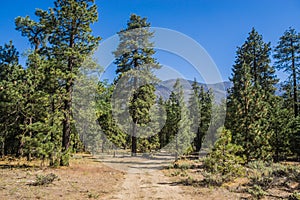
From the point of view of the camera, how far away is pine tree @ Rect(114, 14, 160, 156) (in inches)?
1190

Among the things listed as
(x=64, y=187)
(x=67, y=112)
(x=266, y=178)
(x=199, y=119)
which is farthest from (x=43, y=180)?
(x=199, y=119)

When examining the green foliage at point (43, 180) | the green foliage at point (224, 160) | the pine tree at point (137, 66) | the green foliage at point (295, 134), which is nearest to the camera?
the green foliage at point (43, 180)

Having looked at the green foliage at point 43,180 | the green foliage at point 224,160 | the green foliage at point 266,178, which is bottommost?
the green foliage at point 266,178

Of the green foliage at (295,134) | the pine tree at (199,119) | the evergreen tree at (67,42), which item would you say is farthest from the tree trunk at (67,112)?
the pine tree at (199,119)

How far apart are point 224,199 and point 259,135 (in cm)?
1117

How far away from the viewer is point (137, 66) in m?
31.1

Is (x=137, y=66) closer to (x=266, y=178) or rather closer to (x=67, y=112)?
(x=67, y=112)

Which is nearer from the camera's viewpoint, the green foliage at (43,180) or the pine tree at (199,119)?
the green foliage at (43,180)

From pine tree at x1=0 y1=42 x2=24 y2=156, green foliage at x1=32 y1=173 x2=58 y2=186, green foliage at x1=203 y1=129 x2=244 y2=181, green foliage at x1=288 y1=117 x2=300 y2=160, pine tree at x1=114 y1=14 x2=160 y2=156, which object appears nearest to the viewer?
green foliage at x1=32 y1=173 x2=58 y2=186

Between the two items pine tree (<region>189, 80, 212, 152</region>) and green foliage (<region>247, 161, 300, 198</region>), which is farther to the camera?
pine tree (<region>189, 80, 212, 152</region>)

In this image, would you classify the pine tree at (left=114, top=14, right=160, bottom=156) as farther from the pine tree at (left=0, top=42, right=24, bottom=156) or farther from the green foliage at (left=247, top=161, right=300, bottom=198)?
the green foliage at (left=247, top=161, right=300, bottom=198)

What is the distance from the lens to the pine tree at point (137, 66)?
99.1ft

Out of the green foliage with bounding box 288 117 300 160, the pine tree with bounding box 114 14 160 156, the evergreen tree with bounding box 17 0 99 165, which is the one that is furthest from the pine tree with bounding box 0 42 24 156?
the green foliage with bounding box 288 117 300 160

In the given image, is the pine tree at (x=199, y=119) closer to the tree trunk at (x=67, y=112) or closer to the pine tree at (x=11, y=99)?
the tree trunk at (x=67, y=112)
